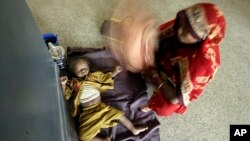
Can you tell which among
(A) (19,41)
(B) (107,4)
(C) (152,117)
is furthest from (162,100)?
(B) (107,4)

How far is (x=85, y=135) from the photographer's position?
1.23 meters

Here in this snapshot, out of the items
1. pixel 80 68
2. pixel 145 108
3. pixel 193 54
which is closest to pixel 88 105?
pixel 80 68

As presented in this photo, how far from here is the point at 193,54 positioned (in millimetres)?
1054

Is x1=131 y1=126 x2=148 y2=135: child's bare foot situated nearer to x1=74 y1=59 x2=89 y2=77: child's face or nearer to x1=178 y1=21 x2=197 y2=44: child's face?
x1=74 y1=59 x2=89 y2=77: child's face

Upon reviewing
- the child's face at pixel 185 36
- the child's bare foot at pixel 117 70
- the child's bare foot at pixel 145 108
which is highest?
the child's face at pixel 185 36

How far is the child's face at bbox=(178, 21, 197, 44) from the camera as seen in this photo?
101 centimetres

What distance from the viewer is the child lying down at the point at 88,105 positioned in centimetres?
124

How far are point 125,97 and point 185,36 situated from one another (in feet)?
1.72

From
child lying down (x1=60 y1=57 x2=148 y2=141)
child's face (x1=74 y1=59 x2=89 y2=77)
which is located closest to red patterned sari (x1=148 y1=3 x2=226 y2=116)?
child lying down (x1=60 y1=57 x2=148 y2=141)

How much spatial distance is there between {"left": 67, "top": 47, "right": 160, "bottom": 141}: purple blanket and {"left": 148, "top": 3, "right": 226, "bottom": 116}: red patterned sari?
0.54ft

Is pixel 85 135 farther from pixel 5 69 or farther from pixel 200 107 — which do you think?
pixel 5 69

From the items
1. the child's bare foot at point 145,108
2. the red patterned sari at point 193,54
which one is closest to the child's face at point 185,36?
Answer: the red patterned sari at point 193,54

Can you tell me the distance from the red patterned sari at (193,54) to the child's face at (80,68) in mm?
386

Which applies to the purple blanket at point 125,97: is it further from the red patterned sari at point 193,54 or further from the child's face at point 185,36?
the child's face at point 185,36
